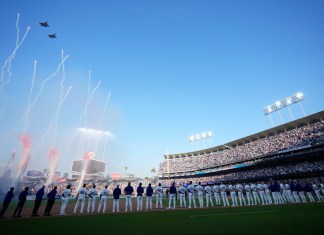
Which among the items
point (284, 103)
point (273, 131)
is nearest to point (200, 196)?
point (273, 131)

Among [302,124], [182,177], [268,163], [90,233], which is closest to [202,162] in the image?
[182,177]

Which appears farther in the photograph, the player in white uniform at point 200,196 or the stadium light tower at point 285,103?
the stadium light tower at point 285,103

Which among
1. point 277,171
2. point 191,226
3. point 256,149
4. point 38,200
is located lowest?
point 191,226

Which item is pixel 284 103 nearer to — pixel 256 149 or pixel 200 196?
pixel 256 149

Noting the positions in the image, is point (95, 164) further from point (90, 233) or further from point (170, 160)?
point (90, 233)

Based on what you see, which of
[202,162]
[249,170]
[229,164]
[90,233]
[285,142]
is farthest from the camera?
[202,162]

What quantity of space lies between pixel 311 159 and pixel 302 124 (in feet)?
29.3

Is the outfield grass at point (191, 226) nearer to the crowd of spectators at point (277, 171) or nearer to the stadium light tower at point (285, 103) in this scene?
the crowd of spectators at point (277, 171)

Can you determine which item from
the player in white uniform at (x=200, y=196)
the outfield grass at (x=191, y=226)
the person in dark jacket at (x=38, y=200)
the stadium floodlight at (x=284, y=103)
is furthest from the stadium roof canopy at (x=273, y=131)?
the person in dark jacket at (x=38, y=200)

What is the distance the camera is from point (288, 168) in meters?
46.7

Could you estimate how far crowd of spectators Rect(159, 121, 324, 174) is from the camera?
145 ft

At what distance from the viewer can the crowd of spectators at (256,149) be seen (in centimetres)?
4422

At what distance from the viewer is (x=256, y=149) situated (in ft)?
182

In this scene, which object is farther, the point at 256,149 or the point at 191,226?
the point at 256,149
